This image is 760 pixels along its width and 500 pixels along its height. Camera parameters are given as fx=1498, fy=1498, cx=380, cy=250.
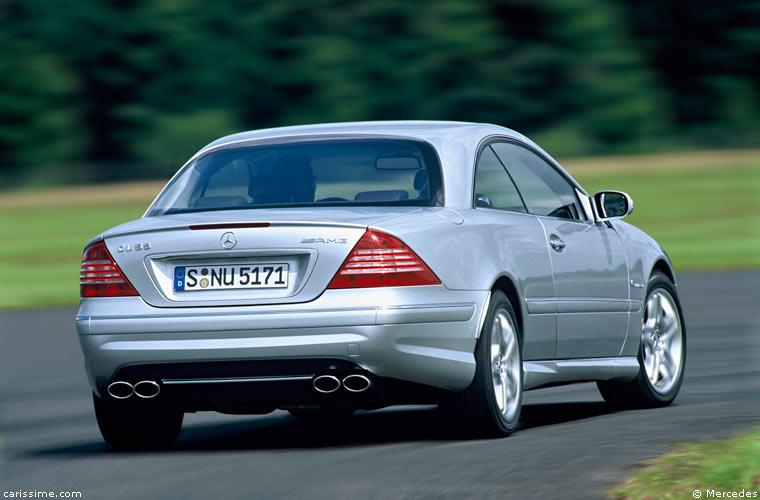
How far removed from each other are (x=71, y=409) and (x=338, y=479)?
12.4 feet

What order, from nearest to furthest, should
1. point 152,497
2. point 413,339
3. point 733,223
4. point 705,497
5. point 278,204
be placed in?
point 705,497 → point 152,497 → point 413,339 → point 278,204 → point 733,223

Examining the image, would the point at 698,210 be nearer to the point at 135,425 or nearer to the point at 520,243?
the point at 520,243

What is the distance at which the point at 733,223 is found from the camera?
3172 cm

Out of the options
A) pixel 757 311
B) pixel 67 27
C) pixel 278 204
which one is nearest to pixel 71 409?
pixel 278 204

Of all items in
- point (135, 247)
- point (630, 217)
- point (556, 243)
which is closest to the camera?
point (135, 247)

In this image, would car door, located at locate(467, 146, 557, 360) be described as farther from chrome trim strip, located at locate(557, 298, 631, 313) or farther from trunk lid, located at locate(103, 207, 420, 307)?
trunk lid, located at locate(103, 207, 420, 307)

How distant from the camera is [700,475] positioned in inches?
199

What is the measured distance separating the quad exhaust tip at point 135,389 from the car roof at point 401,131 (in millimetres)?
1537

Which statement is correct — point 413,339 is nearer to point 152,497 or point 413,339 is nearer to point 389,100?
point 152,497

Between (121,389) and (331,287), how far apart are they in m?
1.09

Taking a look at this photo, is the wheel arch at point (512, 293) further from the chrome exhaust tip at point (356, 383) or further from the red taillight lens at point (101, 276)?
the red taillight lens at point (101, 276)

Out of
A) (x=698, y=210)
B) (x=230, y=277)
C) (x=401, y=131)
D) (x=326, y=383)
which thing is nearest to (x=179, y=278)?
(x=230, y=277)

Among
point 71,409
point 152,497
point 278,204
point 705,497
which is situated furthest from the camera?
point 71,409

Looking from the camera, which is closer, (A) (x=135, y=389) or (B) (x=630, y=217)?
(A) (x=135, y=389)
